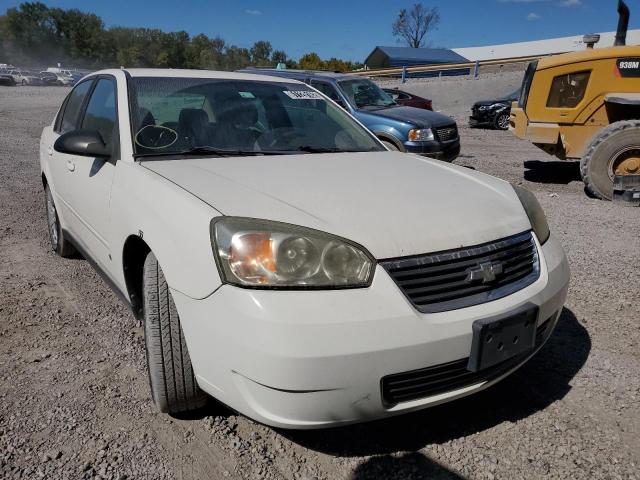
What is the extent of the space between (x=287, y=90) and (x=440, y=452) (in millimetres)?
2522

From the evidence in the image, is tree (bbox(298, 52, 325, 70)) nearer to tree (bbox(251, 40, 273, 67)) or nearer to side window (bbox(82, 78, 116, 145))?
tree (bbox(251, 40, 273, 67))

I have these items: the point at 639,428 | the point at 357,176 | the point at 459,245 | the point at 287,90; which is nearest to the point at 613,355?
the point at 639,428

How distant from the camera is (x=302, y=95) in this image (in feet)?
12.2

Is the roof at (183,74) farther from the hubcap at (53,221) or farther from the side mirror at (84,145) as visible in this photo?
the hubcap at (53,221)

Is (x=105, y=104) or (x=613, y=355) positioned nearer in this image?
Answer: (x=613, y=355)

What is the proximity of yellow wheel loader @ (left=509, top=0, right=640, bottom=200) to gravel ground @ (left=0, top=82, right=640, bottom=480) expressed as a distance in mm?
3645

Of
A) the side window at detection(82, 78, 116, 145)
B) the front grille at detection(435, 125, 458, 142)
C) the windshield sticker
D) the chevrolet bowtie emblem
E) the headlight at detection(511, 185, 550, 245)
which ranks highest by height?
the windshield sticker

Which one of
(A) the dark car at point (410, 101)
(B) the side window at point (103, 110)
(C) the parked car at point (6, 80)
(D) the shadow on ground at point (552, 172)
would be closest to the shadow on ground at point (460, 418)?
(B) the side window at point (103, 110)

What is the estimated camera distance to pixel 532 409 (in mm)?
2545

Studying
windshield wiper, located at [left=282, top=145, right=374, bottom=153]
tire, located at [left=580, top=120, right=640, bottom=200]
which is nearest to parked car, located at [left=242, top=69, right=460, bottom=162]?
tire, located at [left=580, top=120, right=640, bottom=200]

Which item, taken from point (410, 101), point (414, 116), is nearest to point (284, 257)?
point (414, 116)

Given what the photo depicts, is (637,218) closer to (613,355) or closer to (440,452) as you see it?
(613,355)

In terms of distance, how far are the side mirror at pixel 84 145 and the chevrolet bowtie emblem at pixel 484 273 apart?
6.48ft

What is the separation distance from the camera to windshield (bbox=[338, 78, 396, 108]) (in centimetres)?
942
